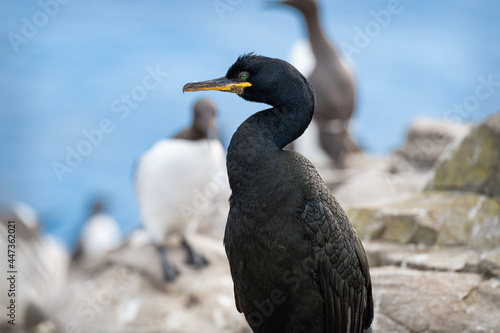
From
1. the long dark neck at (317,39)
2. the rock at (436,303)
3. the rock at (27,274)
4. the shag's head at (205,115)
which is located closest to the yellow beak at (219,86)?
the rock at (436,303)

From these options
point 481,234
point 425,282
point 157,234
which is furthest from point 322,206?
point 157,234

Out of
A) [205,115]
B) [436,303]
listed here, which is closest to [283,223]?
[436,303]

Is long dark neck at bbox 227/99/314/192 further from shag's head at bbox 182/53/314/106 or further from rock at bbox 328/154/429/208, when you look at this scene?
rock at bbox 328/154/429/208

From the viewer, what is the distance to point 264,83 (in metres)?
3.35

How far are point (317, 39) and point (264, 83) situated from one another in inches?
295

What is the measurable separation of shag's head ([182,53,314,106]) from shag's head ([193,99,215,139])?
2.97 metres

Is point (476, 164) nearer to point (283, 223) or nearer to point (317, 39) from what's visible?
point (283, 223)

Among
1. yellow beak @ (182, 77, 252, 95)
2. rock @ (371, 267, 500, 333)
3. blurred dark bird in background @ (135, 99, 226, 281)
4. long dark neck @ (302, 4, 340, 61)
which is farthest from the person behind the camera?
long dark neck @ (302, 4, 340, 61)

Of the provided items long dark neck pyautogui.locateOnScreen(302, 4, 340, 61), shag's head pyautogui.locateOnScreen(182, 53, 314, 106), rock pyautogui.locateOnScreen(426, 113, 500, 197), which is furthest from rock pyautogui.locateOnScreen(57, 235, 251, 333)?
long dark neck pyautogui.locateOnScreen(302, 4, 340, 61)

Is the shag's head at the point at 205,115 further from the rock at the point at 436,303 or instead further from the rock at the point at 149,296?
the rock at the point at 436,303

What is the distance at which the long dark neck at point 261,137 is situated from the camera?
3.31 metres

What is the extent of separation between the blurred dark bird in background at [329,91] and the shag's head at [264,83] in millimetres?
6734

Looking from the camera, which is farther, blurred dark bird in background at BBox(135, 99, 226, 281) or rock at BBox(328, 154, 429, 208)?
rock at BBox(328, 154, 429, 208)

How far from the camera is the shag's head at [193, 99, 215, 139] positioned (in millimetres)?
6422
